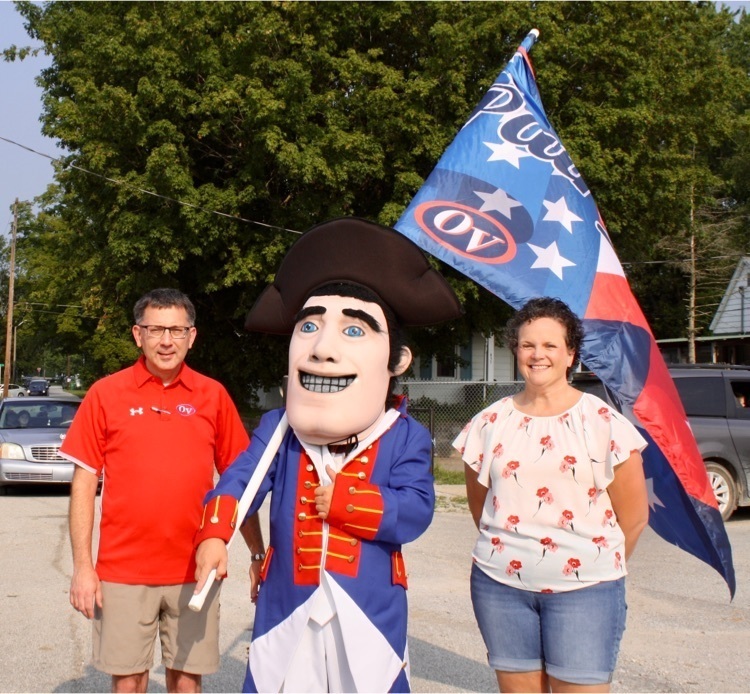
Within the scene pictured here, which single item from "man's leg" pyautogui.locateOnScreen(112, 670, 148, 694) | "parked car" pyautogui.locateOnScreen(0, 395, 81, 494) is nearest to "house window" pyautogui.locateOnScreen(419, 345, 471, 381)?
"parked car" pyautogui.locateOnScreen(0, 395, 81, 494)

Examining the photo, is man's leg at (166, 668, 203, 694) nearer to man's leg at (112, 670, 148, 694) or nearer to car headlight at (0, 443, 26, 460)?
man's leg at (112, 670, 148, 694)

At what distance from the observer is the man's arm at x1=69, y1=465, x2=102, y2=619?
3.50 m

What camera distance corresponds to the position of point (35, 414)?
1429 cm

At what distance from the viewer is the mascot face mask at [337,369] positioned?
3.17m

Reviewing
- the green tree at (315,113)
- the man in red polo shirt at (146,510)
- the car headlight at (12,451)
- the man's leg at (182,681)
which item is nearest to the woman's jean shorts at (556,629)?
the man in red polo shirt at (146,510)

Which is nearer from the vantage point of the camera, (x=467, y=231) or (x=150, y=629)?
(x=150, y=629)

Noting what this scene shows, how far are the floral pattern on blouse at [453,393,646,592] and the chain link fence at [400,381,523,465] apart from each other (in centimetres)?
1168

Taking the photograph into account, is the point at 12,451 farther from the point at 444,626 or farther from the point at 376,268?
the point at 376,268

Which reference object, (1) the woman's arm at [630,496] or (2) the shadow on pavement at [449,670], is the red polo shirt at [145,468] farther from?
(2) the shadow on pavement at [449,670]

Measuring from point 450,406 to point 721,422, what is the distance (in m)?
11.4

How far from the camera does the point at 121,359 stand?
35312mm

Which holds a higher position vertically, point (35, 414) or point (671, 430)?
point (35, 414)

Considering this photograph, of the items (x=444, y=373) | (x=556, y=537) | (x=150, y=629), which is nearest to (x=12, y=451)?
(x=150, y=629)

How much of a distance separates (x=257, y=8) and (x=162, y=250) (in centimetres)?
481
